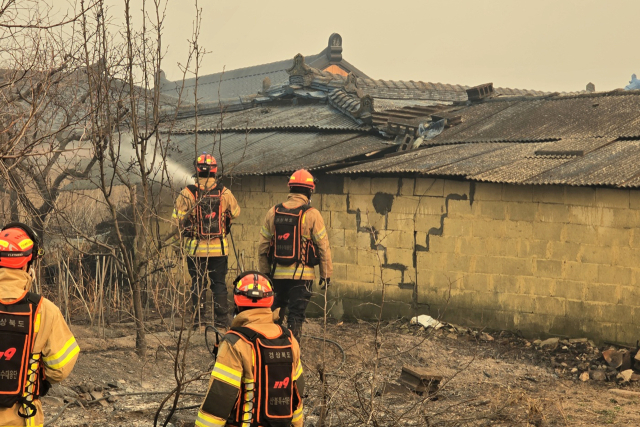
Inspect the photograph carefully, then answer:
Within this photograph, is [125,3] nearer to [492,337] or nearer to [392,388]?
[392,388]

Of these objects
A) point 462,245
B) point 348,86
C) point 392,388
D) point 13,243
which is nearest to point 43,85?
point 13,243

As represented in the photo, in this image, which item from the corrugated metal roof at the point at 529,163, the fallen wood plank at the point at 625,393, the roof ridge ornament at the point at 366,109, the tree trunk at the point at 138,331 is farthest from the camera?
the roof ridge ornament at the point at 366,109

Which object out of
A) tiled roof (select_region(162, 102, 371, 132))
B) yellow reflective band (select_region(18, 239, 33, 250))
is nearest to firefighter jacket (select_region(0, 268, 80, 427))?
yellow reflective band (select_region(18, 239, 33, 250))

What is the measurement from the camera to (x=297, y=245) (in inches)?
311

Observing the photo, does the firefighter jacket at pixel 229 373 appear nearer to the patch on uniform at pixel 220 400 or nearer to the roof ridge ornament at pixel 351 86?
the patch on uniform at pixel 220 400

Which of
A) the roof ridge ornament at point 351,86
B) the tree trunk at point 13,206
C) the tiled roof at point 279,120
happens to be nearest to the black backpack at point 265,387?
the tree trunk at point 13,206

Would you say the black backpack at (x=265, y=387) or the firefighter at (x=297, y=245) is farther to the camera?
the firefighter at (x=297, y=245)

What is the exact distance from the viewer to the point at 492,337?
920 centimetres

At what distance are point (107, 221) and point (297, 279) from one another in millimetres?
5550

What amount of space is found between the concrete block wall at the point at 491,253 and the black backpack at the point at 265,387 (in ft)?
16.8

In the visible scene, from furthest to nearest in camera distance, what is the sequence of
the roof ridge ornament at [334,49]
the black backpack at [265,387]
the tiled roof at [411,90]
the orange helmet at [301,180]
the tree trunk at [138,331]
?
the roof ridge ornament at [334,49] < the tiled roof at [411,90] < the orange helmet at [301,180] < the tree trunk at [138,331] < the black backpack at [265,387]

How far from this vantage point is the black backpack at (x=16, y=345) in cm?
367

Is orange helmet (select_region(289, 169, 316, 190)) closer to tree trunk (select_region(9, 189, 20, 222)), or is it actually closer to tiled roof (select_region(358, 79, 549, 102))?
tree trunk (select_region(9, 189, 20, 222))

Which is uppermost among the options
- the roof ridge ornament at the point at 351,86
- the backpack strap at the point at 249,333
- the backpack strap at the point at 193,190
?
the roof ridge ornament at the point at 351,86
